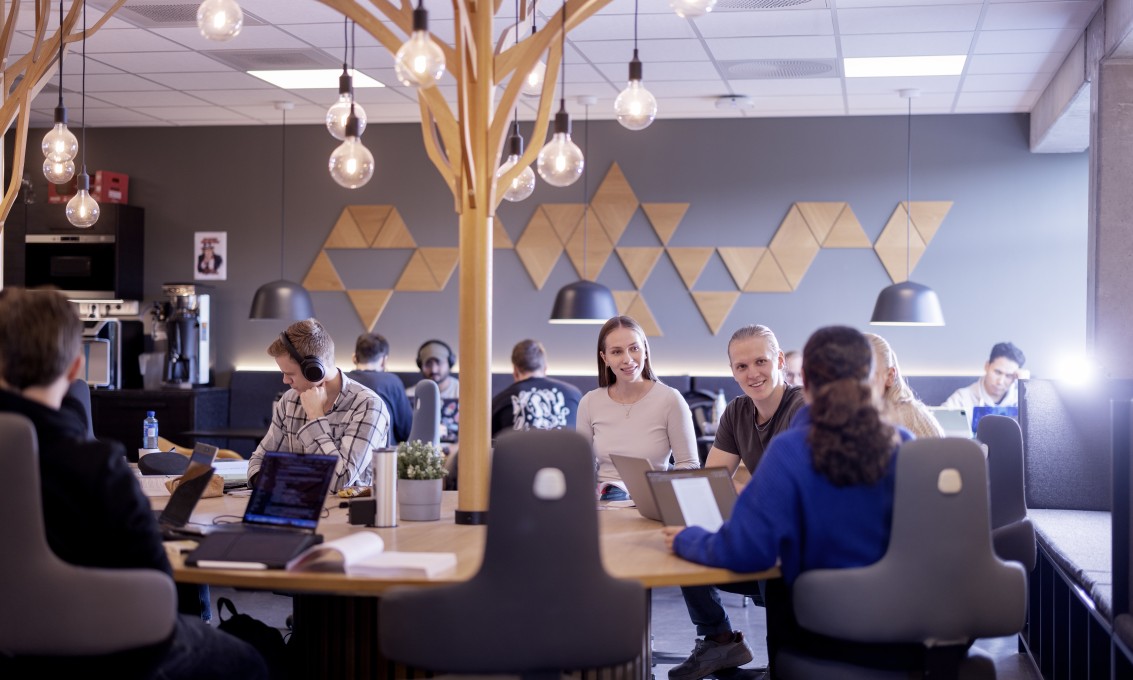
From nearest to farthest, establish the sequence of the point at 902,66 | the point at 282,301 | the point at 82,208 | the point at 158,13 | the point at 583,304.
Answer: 1. the point at 82,208
2. the point at 158,13
3. the point at 902,66
4. the point at 583,304
5. the point at 282,301

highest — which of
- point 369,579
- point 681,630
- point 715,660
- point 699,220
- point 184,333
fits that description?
point 699,220

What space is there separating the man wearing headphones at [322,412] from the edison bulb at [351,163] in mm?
693

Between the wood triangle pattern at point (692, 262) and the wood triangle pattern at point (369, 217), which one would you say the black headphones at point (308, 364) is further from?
the wood triangle pattern at point (369, 217)

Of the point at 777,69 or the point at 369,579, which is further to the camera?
the point at 777,69

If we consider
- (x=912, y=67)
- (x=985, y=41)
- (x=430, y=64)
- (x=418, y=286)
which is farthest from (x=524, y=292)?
(x=430, y=64)

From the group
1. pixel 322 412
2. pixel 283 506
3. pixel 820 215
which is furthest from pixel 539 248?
pixel 283 506

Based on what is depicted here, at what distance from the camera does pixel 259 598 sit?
6.10 meters

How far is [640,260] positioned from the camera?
899 centimetres

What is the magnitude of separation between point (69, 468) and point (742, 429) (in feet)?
8.25

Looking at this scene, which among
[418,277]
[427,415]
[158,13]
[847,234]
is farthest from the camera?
[418,277]

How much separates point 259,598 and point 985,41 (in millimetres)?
5178

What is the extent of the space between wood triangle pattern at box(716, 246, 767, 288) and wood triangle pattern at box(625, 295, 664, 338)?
715 millimetres

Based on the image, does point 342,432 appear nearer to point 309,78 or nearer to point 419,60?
point 419,60

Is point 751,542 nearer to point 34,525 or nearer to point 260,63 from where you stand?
point 34,525
